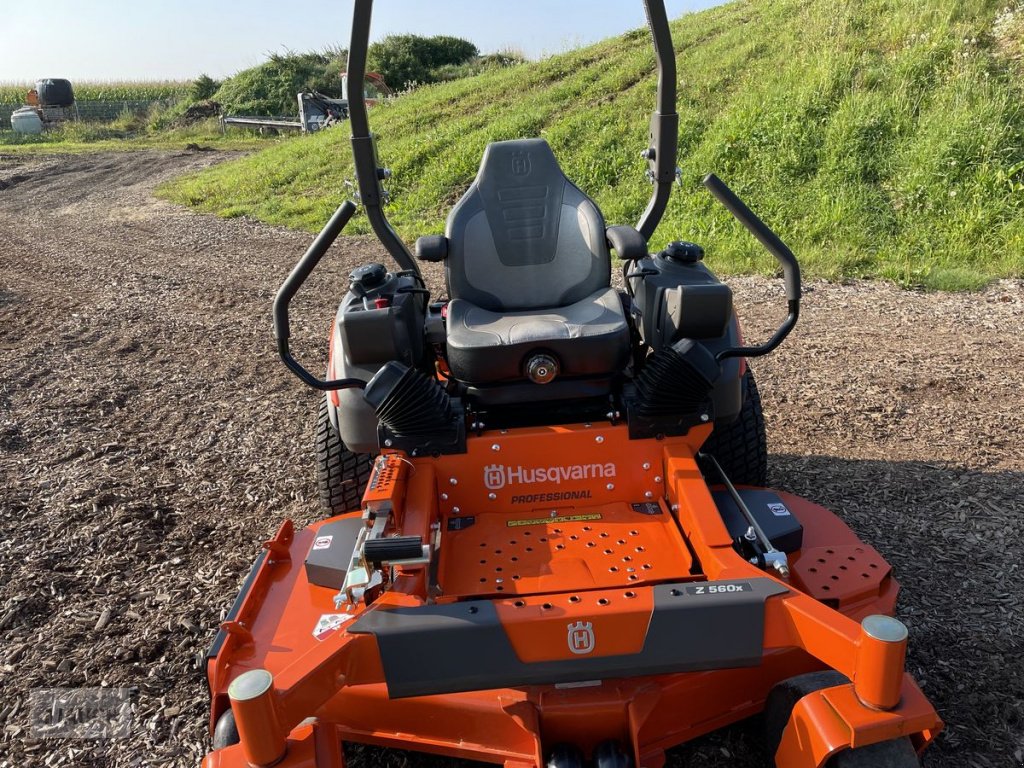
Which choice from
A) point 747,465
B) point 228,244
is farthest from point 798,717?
point 228,244

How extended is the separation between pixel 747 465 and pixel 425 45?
27.4 m

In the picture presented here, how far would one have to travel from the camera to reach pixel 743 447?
10.3 ft

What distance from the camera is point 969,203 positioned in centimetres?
730

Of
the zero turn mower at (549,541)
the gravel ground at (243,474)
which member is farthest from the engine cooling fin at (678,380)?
the gravel ground at (243,474)

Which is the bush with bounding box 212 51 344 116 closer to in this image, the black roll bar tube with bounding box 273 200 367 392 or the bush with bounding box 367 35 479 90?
the bush with bounding box 367 35 479 90

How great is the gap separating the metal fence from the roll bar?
93.8 feet

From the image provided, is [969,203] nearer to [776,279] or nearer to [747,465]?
[776,279]

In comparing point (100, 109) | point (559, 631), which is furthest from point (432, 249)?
point (100, 109)

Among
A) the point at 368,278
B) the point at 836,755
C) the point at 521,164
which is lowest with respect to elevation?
the point at 836,755

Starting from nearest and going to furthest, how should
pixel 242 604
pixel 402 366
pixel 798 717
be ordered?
pixel 798 717
pixel 242 604
pixel 402 366

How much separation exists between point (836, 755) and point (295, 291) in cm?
194

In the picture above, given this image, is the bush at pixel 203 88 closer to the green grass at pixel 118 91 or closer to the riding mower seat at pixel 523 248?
the green grass at pixel 118 91

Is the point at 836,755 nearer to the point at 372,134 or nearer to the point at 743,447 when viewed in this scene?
the point at 743,447

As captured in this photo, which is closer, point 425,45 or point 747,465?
point 747,465
